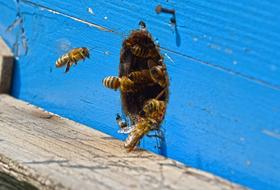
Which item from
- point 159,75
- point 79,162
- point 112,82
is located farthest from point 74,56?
point 79,162

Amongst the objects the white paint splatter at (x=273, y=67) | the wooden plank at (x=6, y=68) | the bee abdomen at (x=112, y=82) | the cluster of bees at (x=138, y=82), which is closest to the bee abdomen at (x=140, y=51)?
the cluster of bees at (x=138, y=82)

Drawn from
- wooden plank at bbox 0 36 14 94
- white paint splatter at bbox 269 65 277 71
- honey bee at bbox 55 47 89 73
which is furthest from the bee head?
white paint splatter at bbox 269 65 277 71

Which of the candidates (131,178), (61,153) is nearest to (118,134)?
(61,153)

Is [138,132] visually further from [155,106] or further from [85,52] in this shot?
[85,52]

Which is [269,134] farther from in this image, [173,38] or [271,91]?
[173,38]

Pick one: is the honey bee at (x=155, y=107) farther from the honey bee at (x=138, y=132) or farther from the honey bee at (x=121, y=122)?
the honey bee at (x=121, y=122)

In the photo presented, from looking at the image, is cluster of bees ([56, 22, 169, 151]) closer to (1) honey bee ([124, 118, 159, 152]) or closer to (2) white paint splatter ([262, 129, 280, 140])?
(1) honey bee ([124, 118, 159, 152])

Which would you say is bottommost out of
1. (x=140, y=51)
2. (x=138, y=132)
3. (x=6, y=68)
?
(x=6, y=68)

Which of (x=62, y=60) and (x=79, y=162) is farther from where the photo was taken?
(x=62, y=60)
